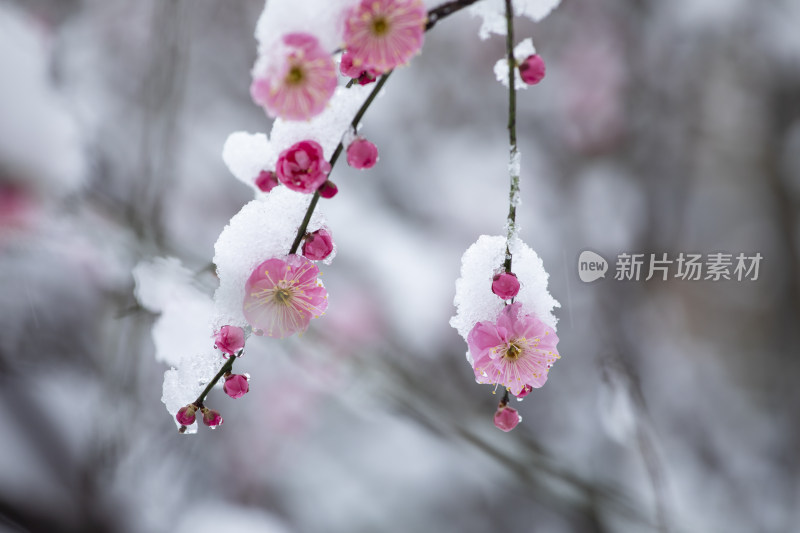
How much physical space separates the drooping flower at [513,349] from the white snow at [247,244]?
24 centimetres

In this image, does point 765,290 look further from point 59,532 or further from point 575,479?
point 59,532

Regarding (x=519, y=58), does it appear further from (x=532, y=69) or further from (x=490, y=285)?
(x=490, y=285)

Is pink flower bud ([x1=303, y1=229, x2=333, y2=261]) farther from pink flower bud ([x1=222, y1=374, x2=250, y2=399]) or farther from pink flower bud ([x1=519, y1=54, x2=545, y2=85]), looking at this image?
pink flower bud ([x1=519, y1=54, x2=545, y2=85])

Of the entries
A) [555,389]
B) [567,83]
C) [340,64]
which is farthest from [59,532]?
[567,83]

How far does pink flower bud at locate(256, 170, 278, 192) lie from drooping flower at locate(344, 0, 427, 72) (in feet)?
0.54

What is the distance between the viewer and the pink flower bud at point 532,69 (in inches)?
21.4

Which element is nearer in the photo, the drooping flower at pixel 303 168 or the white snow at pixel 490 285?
the drooping flower at pixel 303 168

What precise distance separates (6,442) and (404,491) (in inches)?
58.1

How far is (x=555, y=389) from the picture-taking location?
2430mm

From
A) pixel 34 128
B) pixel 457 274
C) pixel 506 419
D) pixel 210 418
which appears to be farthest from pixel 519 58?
pixel 457 274

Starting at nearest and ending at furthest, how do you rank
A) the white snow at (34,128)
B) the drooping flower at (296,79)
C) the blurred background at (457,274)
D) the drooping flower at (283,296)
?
the drooping flower at (296,79) < the drooping flower at (283,296) < the white snow at (34,128) < the blurred background at (457,274)

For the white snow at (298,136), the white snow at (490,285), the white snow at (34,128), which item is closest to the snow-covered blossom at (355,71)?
the white snow at (298,136)

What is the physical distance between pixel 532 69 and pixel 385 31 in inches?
6.4

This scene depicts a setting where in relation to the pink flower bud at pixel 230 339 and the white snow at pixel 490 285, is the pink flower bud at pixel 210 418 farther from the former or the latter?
the white snow at pixel 490 285
